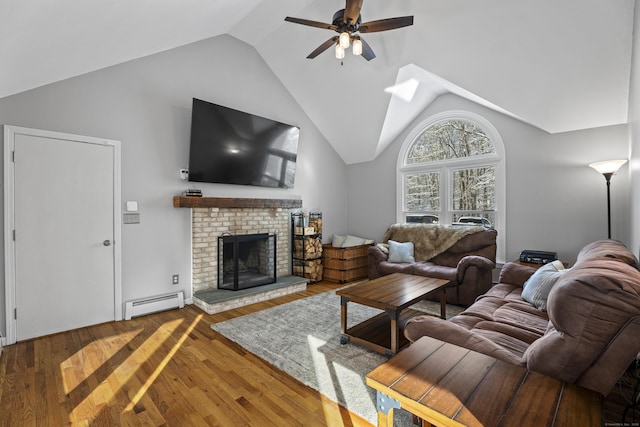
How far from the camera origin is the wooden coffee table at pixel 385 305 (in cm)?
251

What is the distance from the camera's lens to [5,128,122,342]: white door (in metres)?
2.92

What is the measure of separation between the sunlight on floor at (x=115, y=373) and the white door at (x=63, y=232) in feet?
2.12

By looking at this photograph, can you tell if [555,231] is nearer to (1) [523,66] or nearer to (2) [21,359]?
(1) [523,66]

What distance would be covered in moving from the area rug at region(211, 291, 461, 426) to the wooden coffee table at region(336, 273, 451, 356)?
99mm

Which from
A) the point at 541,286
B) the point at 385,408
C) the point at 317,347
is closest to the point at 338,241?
the point at 317,347

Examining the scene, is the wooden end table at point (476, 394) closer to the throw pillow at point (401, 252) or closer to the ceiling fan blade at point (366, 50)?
the ceiling fan blade at point (366, 50)

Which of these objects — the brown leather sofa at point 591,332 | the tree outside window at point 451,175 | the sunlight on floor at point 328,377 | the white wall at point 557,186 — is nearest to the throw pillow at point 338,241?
the tree outside window at point 451,175

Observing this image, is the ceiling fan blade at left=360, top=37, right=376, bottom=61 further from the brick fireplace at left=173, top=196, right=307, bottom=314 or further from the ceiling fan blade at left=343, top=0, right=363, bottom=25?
the brick fireplace at left=173, top=196, right=307, bottom=314

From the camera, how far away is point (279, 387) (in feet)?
7.17

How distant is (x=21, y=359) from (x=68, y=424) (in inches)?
50.1

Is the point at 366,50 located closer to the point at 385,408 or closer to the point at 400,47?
the point at 400,47

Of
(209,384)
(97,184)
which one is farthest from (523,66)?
(97,184)

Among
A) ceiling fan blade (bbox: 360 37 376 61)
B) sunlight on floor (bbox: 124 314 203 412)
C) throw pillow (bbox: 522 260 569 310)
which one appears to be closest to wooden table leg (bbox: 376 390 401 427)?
sunlight on floor (bbox: 124 314 203 412)

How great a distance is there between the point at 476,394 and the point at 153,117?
13.7ft
